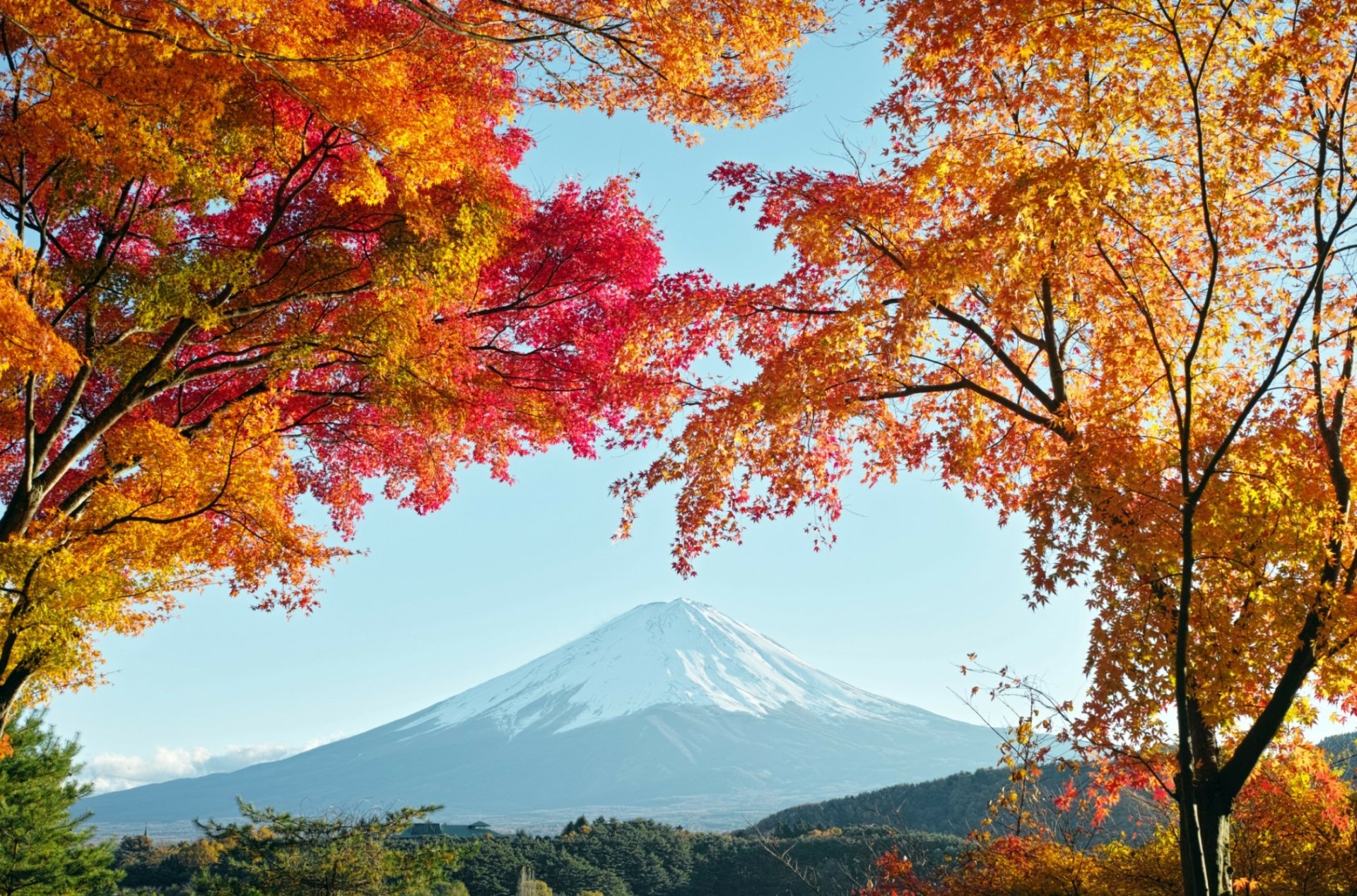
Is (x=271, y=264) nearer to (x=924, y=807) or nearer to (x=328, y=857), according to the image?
(x=328, y=857)

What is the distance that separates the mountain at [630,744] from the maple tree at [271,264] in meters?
110

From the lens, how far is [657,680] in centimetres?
16188

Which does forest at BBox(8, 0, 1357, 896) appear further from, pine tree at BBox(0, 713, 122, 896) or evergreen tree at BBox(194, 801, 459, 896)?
pine tree at BBox(0, 713, 122, 896)

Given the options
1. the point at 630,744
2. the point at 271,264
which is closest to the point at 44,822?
the point at 271,264

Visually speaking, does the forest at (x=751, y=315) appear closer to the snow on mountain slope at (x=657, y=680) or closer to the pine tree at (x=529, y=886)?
the pine tree at (x=529, y=886)

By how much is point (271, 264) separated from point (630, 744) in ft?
486

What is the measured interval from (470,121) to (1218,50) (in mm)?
5170

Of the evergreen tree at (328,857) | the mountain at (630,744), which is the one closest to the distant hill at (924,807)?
the evergreen tree at (328,857)

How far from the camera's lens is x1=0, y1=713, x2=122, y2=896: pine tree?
16.1m

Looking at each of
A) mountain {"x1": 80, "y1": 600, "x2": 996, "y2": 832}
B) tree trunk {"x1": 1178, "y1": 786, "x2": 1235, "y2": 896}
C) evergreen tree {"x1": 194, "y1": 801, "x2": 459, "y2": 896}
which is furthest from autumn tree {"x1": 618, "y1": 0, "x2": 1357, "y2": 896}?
mountain {"x1": 80, "y1": 600, "x2": 996, "y2": 832}

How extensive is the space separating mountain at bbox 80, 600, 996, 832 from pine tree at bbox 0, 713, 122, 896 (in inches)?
3786

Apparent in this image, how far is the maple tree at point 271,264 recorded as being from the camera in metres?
5.50

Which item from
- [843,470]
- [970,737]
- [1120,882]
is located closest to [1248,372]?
[843,470]

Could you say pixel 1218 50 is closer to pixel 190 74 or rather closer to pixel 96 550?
pixel 190 74
